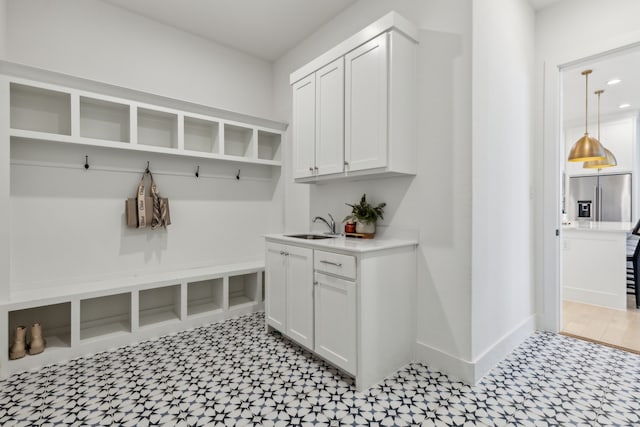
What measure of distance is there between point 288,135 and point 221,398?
2.69 meters

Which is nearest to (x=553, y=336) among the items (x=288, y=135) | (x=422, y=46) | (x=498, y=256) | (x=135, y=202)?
(x=498, y=256)

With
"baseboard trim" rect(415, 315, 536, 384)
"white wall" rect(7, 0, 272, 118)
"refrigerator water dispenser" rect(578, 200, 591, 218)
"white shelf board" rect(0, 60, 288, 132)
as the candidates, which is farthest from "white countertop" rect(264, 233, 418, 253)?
"refrigerator water dispenser" rect(578, 200, 591, 218)

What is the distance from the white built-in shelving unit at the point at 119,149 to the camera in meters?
2.17

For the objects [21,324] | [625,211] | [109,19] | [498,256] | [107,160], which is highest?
[109,19]

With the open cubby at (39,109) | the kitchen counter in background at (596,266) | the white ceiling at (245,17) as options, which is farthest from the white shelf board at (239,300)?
the kitchen counter in background at (596,266)

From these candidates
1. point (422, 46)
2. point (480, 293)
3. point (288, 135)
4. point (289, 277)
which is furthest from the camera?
point (288, 135)

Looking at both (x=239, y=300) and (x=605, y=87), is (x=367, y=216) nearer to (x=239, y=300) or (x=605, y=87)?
(x=239, y=300)

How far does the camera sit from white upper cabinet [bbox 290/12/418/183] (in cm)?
209

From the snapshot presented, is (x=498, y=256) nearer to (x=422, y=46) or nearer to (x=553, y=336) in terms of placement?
(x=553, y=336)

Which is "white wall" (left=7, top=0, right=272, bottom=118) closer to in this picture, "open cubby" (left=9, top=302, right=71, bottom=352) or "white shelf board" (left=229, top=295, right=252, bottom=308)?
"open cubby" (left=9, top=302, right=71, bottom=352)

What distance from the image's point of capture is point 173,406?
67.0 inches

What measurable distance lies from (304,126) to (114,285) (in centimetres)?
204

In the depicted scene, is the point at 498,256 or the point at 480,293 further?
the point at 498,256

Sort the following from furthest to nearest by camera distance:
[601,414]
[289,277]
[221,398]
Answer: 1. [289,277]
2. [221,398]
3. [601,414]
